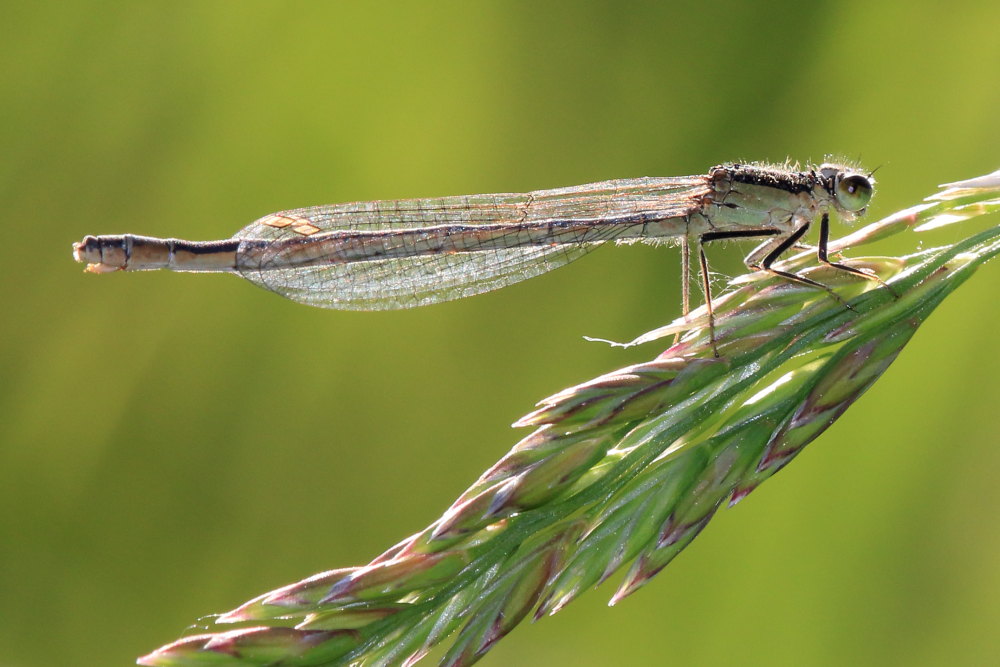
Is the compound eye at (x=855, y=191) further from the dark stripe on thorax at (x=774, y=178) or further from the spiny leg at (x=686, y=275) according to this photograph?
the spiny leg at (x=686, y=275)

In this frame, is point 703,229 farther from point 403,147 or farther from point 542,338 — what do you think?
point 403,147

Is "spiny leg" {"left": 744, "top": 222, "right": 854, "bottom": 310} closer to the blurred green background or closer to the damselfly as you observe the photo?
the damselfly

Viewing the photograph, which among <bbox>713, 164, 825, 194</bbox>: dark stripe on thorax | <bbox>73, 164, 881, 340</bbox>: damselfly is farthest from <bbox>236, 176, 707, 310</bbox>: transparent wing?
<bbox>713, 164, 825, 194</bbox>: dark stripe on thorax

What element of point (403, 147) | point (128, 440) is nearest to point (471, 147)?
point (403, 147)

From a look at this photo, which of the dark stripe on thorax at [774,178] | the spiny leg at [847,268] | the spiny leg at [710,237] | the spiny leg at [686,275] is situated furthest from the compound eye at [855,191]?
the spiny leg at [686,275]

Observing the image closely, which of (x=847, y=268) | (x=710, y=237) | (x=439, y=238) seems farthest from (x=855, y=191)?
(x=439, y=238)

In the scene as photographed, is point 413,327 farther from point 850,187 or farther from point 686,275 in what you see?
point 850,187

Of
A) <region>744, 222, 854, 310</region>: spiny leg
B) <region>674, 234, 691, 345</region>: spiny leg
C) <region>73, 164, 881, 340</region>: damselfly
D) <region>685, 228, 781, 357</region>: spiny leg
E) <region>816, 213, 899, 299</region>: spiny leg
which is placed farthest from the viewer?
<region>674, 234, 691, 345</region>: spiny leg
